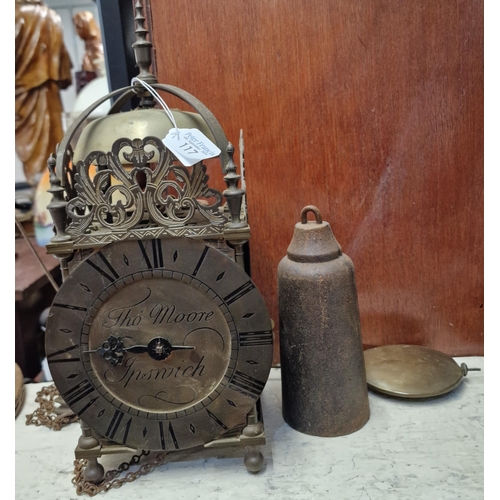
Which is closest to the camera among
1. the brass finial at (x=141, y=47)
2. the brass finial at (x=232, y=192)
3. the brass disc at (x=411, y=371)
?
the brass finial at (x=232, y=192)

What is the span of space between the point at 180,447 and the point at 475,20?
1.28 meters

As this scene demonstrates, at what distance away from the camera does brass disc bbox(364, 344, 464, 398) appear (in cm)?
122

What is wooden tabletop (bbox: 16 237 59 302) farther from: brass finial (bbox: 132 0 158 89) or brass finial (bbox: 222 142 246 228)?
brass finial (bbox: 222 142 246 228)

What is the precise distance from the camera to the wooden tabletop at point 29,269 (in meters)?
1.62

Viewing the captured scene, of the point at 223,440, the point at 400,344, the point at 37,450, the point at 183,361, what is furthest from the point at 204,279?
the point at 400,344

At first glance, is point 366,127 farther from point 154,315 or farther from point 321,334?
point 154,315

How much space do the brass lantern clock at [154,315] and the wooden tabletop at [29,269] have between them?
2.47 feet

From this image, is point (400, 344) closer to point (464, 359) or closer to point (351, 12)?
point (464, 359)

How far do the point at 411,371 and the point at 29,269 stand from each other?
130 cm

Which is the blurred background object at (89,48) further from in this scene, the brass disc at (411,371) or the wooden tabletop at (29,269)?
the brass disc at (411,371)

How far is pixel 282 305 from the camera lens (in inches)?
44.5

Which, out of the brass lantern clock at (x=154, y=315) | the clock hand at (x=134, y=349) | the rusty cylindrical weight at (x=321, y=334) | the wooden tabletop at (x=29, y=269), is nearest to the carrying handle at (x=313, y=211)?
the rusty cylindrical weight at (x=321, y=334)

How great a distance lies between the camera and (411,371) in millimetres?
1281

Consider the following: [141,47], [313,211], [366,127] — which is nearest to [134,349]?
[313,211]
